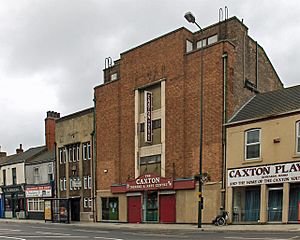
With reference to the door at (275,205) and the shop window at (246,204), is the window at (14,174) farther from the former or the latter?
the door at (275,205)

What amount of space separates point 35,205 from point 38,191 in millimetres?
1655

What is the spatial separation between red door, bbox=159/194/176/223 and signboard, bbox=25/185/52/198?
56.6ft

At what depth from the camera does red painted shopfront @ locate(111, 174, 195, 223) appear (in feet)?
104

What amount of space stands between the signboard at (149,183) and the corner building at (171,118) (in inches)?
3.0

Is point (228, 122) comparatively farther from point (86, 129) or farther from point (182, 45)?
point (86, 129)

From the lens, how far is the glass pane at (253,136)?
27.2 m

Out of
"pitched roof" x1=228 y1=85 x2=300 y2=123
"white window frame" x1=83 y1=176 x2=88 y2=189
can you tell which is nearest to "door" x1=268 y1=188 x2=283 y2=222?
"pitched roof" x1=228 y1=85 x2=300 y2=123

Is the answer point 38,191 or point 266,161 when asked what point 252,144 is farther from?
point 38,191

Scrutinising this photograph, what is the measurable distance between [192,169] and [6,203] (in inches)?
1212

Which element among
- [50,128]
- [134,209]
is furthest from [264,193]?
[50,128]

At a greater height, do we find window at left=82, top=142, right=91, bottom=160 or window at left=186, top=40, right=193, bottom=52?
window at left=186, top=40, right=193, bottom=52

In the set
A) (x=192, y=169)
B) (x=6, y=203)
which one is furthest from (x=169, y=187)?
(x=6, y=203)

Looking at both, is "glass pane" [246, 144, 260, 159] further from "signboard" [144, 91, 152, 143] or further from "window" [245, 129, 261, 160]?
"signboard" [144, 91, 152, 143]

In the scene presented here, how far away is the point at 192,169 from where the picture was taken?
30766mm
